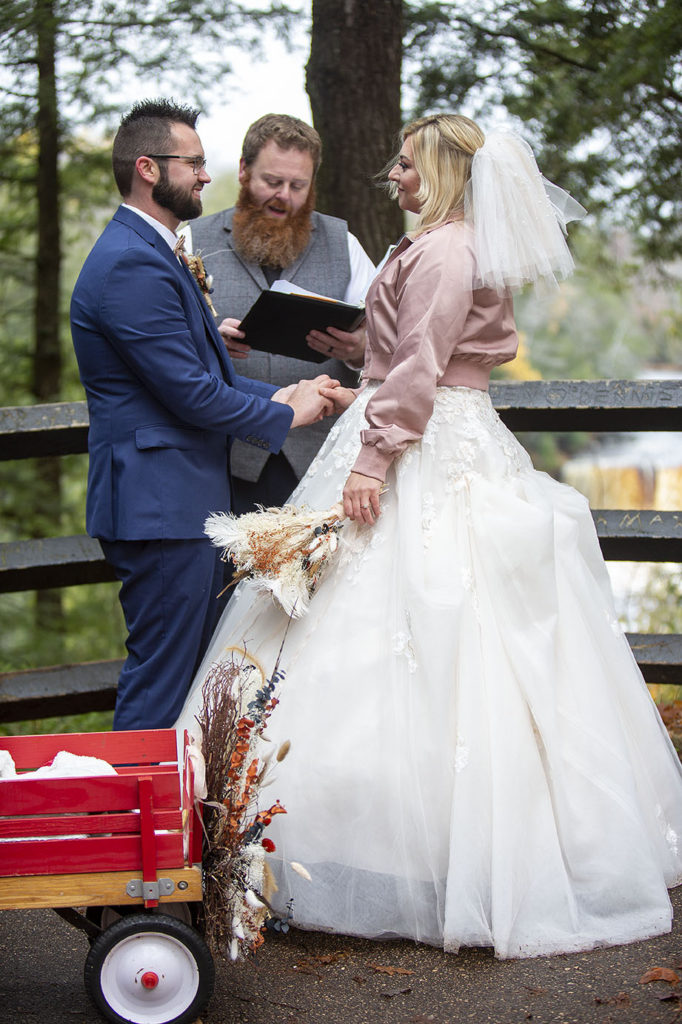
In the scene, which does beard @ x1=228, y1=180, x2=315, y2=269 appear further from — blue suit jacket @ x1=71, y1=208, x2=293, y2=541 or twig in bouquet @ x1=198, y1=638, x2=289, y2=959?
twig in bouquet @ x1=198, y1=638, x2=289, y2=959

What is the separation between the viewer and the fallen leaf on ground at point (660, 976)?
8.89 ft

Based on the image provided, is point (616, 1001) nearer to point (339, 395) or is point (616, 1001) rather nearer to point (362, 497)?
point (362, 497)

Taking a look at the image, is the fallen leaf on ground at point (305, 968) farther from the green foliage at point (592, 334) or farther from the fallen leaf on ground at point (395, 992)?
the green foliage at point (592, 334)

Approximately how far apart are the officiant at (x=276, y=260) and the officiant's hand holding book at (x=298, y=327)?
0.02 m

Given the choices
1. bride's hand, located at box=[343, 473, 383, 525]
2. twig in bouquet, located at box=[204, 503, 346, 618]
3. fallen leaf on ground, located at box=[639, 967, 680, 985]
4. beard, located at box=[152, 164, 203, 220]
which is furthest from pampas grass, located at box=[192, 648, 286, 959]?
beard, located at box=[152, 164, 203, 220]

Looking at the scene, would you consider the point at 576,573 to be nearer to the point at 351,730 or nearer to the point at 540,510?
the point at 540,510

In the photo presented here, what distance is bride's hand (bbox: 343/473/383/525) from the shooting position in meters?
3.19

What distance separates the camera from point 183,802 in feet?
8.37

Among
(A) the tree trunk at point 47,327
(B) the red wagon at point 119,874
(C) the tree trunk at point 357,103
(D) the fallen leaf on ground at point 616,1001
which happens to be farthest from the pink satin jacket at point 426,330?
(A) the tree trunk at point 47,327

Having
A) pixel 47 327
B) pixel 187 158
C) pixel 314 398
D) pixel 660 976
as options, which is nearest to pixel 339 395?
pixel 314 398

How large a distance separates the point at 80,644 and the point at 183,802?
738cm

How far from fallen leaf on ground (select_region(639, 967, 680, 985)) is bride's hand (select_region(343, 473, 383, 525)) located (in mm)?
1434

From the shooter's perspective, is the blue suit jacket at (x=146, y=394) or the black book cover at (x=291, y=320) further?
the black book cover at (x=291, y=320)

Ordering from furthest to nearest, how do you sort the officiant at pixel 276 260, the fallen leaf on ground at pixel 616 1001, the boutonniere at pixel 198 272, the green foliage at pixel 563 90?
the green foliage at pixel 563 90
the officiant at pixel 276 260
the boutonniere at pixel 198 272
the fallen leaf on ground at pixel 616 1001
